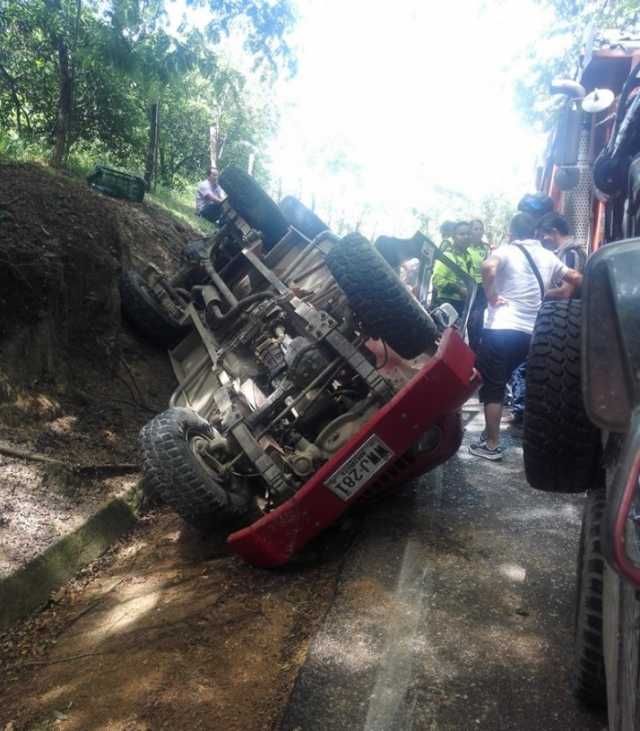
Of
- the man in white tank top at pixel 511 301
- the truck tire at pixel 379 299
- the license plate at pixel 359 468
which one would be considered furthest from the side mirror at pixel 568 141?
the license plate at pixel 359 468

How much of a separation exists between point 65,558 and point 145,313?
9.02 ft

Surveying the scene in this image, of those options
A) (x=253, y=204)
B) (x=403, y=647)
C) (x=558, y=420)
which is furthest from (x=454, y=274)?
(x=403, y=647)

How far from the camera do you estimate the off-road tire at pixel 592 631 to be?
1.80 m

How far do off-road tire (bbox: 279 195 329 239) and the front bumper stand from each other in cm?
283

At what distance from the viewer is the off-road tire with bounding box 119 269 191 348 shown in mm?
5410

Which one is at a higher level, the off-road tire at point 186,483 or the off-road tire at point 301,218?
the off-road tire at point 301,218

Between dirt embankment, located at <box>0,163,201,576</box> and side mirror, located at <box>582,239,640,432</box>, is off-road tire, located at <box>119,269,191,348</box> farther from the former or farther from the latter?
side mirror, located at <box>582,239,640,432</box>

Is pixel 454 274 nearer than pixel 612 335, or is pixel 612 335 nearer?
pixel 612 335

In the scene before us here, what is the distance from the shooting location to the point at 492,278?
166 inches

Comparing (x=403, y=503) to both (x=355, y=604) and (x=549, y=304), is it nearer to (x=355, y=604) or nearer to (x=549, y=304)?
(x=355, y=604)

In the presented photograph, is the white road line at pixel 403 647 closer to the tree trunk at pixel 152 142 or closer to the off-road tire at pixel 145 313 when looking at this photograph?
the off-road tire at pixel 145 313

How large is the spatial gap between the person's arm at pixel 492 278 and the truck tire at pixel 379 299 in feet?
4.02

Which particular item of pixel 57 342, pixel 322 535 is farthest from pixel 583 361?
pixel 57 342

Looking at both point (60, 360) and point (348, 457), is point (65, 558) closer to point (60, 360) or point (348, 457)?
point (348, 457)
